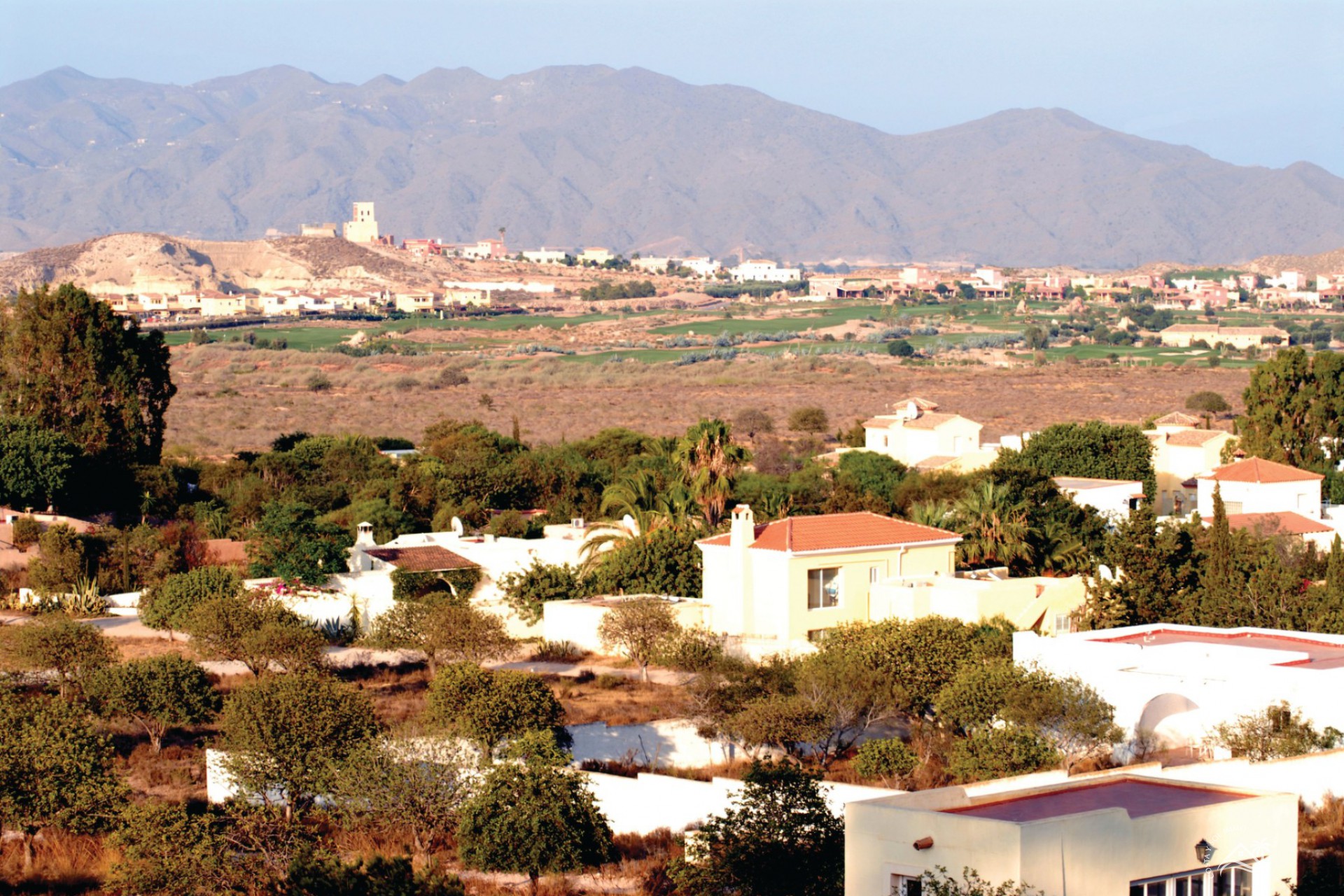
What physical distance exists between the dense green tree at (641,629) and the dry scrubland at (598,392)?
3435 centimetres

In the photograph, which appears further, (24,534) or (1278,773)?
(24,534)

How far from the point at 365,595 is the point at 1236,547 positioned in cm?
1577

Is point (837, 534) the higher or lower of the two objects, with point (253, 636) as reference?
higher

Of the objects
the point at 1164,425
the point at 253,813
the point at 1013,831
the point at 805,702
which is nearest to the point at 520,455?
the point at 1164,425

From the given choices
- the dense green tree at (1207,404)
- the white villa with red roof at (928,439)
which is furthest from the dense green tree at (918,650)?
the dense green tree at (1207,404)

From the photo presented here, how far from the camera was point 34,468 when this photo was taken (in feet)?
135

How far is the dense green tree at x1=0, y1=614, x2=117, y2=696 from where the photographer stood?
26625 mm

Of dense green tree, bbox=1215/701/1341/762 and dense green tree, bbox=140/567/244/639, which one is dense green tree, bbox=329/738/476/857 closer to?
dense green tree, bbox=1215/701/1341/762

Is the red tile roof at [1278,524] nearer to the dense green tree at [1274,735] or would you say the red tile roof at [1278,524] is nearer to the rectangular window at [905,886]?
the dense green tree at [1274,735]

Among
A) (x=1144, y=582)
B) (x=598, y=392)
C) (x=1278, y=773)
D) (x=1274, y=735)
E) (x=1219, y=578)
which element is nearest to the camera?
(x=1278, y=773)

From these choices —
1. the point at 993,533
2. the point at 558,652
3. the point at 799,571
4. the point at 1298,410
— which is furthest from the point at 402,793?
the point at 1298,410

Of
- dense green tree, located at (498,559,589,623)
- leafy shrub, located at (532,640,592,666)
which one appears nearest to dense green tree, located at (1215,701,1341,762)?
leafy shrub, located at (532,640,592,666)

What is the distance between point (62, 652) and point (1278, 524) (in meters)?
24.8

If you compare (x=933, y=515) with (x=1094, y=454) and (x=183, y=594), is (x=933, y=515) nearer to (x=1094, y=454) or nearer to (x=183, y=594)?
(x=1094, y=454)
